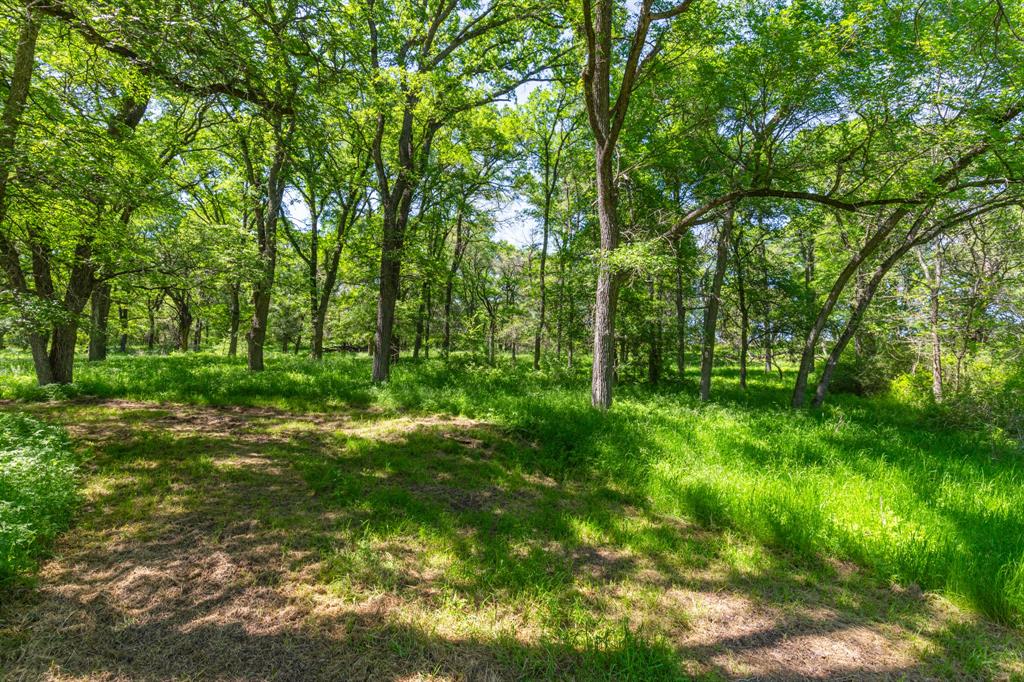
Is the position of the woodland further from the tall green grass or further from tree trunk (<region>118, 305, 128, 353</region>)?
tree trunk (<region>118, 305, 128, 353</region>)

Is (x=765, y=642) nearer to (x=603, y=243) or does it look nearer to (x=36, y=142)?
(x=603, y=243)

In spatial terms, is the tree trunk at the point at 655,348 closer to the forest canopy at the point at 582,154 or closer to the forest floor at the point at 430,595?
the forest canopy at the point at 582,154

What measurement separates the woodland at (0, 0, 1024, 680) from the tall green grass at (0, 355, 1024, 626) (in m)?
0.05

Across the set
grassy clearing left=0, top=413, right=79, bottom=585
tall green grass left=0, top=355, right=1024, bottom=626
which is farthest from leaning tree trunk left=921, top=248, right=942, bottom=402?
grassy clearing left=0, top=413, right=79, bottom=585

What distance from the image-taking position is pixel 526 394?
980 centimetres

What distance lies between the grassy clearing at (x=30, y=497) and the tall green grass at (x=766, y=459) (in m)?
4.07

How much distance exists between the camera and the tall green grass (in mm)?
3693

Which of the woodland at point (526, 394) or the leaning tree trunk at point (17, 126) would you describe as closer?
the woodland at point (526, 394)

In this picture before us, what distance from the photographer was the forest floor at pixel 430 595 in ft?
8.13

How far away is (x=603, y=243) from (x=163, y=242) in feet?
38.2

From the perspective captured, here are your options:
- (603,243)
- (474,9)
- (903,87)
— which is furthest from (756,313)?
(474,9)

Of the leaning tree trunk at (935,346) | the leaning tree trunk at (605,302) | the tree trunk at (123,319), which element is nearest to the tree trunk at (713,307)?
the leaning tree trunk at (605,302)

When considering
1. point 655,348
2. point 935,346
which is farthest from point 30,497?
point 935,346

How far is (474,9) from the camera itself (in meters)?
10.2
